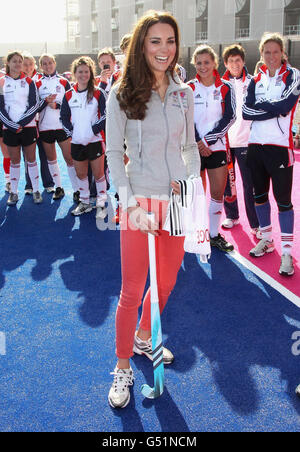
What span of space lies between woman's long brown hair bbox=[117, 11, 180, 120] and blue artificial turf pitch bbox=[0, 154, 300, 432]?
1.59 m

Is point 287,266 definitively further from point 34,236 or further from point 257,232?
point 34,236

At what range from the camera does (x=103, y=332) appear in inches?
124

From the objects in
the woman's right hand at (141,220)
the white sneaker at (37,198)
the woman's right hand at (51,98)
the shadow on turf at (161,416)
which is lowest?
the shadow on turf at (161,416)

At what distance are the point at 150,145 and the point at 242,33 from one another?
35.5m

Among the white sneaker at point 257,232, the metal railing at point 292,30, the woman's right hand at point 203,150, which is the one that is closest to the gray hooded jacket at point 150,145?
the woman's right hand at point 203,150

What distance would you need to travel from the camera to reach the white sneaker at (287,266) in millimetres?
3939

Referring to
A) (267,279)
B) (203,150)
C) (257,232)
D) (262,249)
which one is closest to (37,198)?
(203,150)

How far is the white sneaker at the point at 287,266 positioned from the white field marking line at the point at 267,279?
12 centimetres

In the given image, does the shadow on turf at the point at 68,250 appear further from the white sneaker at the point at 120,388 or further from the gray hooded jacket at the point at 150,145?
the gray hooded jacket at the point at 150,145

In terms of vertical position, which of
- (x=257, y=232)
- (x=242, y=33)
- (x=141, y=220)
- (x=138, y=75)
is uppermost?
(x=242, y=33)

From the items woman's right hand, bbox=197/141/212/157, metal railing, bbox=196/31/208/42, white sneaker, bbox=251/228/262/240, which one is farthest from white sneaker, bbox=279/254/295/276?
metal railing, bbox=196/31/208/42

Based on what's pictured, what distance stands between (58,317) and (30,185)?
161 inches

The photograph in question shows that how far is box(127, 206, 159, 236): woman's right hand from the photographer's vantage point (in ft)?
7.18

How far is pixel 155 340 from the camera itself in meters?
2.46
